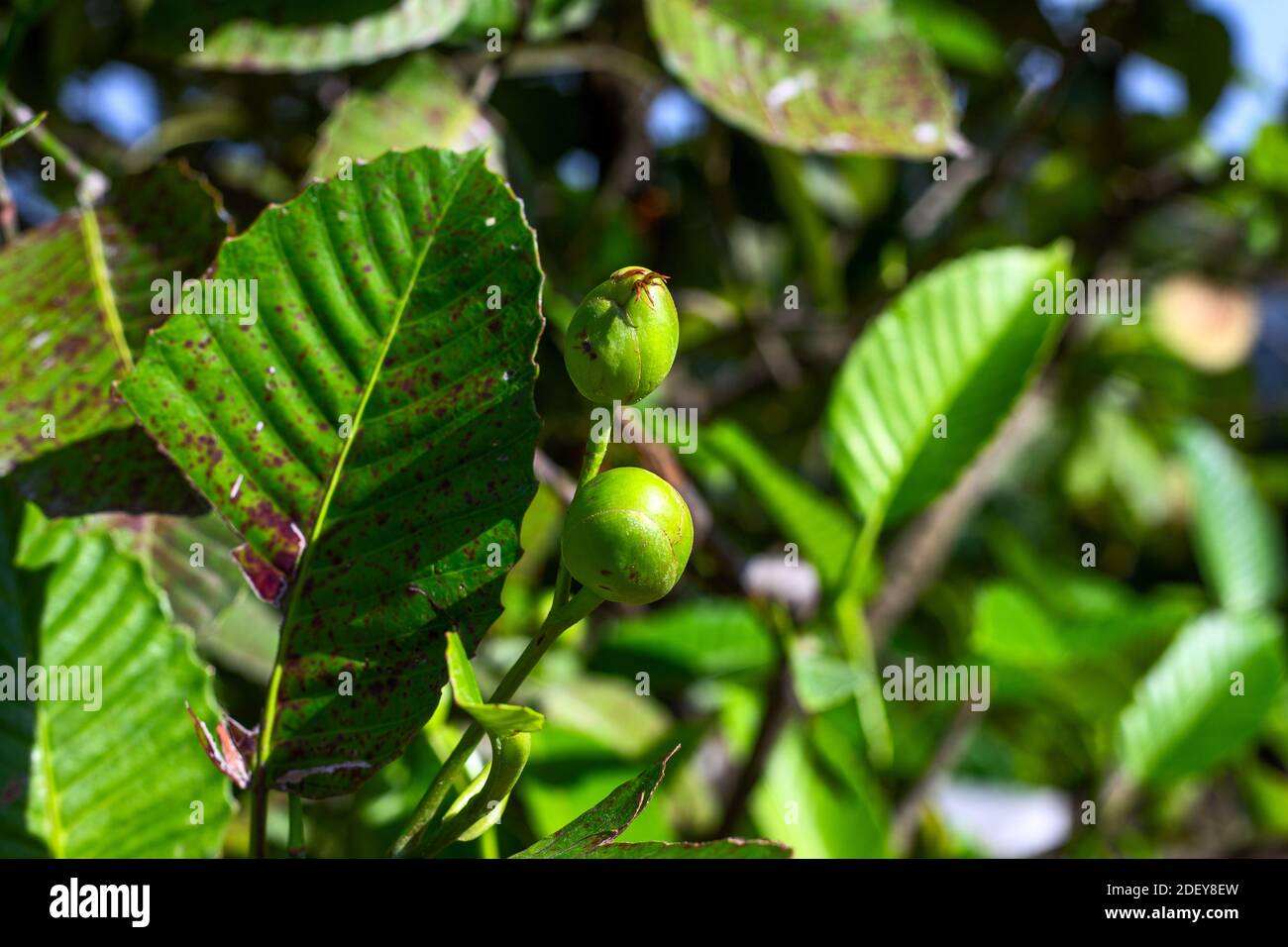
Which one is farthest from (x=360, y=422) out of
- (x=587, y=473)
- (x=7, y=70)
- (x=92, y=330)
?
(x=7, y=70)

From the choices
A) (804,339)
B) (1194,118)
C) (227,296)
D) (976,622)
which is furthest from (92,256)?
(1194,118)

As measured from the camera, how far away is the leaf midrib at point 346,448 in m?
0.48

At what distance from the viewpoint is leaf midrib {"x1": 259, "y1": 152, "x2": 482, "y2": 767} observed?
0.48 metres

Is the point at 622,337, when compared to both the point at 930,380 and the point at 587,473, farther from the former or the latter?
the point at 930,380

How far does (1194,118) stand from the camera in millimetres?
1541

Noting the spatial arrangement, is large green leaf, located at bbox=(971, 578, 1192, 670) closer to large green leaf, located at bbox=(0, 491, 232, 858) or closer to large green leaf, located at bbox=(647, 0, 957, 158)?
large green leaf, located at bbox=(647, 0, 957, 158)

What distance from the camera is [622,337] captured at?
1.27 feet

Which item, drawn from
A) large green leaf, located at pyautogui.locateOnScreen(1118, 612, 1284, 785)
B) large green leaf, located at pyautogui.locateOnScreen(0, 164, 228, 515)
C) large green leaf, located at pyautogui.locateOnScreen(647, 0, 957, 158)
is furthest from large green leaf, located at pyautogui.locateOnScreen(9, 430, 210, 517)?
large green leaf, located at pyautogui.locateOnScreen(1118, 612, 1284, 785)

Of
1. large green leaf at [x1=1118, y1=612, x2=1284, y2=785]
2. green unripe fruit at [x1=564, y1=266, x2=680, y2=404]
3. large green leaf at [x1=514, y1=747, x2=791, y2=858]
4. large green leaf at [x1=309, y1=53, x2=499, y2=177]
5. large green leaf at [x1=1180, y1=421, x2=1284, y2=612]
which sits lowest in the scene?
large green leaf at [x1=514, y1=747, x2=791, y2=858]

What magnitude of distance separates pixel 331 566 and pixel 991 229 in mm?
1060

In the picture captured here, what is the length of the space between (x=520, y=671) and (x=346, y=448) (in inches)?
5.4

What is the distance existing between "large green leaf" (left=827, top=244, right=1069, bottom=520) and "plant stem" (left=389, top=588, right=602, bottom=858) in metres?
0.52

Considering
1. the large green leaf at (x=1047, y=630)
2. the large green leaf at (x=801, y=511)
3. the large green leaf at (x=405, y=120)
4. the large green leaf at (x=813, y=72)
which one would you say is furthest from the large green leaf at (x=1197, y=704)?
the large green leaf at (x=405, y=120)

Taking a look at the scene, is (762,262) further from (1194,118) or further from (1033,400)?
(1194,118)
